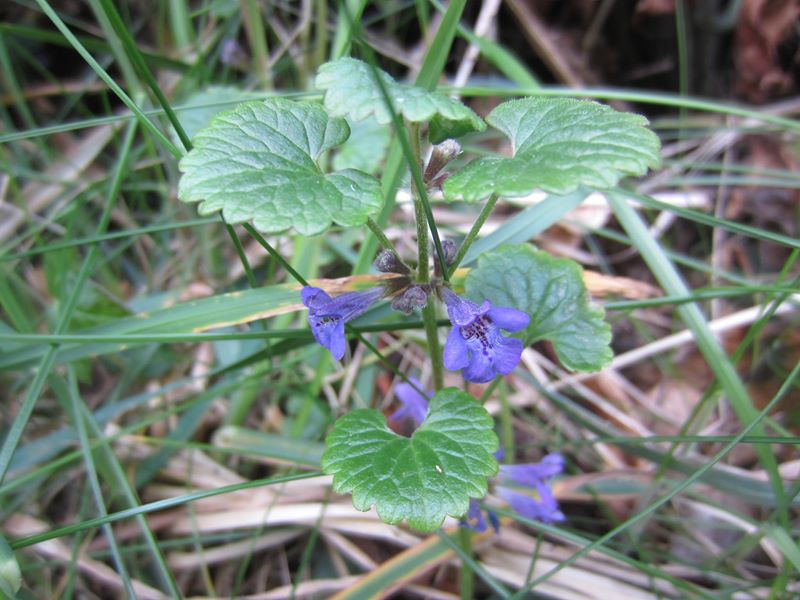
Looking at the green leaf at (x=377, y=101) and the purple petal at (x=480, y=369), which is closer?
the green leaf at (x=377, y=101)

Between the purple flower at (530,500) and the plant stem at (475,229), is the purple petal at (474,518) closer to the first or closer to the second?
the purple flower at (530,500)

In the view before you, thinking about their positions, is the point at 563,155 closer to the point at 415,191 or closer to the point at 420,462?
the point at 415,191

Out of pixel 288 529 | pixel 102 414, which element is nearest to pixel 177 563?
pixel 288 529

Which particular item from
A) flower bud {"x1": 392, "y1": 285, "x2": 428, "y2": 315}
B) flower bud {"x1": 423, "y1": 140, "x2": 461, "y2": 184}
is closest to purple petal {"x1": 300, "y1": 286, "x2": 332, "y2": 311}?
flower bud {"x1": 392, "y1": 285, "x2": 428, "y2": 315}

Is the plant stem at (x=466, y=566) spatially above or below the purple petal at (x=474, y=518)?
below

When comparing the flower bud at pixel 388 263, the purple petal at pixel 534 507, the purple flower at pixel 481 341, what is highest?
the flower bud at pixel 388 263

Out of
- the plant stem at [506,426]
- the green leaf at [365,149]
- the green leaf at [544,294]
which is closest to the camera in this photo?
the green leaf at [544,294]

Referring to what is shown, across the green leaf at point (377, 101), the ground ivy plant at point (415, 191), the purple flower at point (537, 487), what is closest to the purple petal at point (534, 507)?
the purple flower at point (537, 487)

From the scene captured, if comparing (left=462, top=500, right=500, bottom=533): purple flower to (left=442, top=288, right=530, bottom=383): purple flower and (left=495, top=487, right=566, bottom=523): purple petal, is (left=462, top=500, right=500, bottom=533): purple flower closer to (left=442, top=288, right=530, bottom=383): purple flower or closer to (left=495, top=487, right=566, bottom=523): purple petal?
(left=495, top=487, right=566, bottom=523): purple petal

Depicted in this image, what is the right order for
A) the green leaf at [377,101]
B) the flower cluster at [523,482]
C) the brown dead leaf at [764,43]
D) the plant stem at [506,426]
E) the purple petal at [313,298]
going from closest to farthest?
the green leaf at [377,101], the purple petal at [313,298], the flower cluster at [523,482], the plant stem at [506,426], the brown dead leaf at [764,43]
